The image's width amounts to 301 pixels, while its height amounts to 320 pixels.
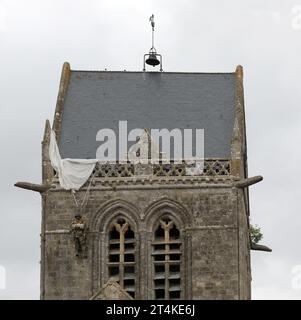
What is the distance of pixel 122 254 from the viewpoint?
1913 inches

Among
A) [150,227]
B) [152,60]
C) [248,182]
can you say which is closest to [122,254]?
[150,227]

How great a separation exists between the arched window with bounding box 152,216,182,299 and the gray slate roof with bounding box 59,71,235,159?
9.14 feet

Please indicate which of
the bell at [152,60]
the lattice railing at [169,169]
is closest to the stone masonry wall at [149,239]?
the lattice railing at [169,169]

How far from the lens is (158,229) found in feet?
160

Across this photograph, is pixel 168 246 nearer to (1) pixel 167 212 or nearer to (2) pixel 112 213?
(1) pixel 167 212

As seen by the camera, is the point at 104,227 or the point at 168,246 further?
the point at 104,227

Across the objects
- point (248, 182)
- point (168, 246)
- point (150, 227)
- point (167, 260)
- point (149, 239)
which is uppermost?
point (248, 182)

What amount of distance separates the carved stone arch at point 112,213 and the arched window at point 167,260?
2.75 ft

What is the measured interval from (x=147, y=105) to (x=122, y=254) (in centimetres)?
580

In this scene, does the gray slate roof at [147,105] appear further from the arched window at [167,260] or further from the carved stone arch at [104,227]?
the arched window at [167,260]

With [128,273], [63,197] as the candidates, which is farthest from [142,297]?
[63,197]

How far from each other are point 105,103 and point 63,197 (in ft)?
14.0

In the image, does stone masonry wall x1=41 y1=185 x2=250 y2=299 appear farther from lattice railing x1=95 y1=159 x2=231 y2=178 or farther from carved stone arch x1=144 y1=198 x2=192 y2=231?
lattice railing x1=95 y1=159 x2=231 y2=178

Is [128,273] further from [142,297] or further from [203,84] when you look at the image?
[203,84]
